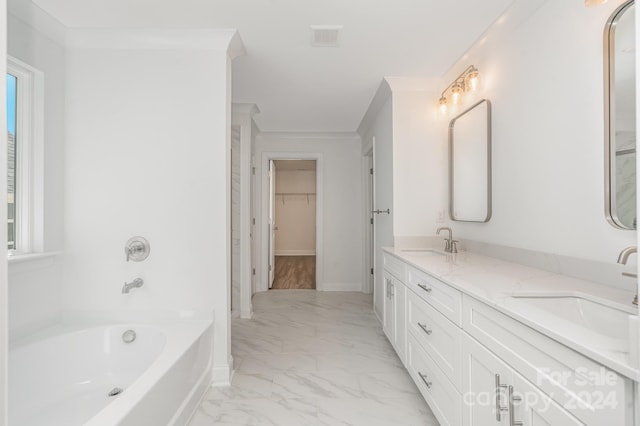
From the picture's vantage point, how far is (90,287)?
6.86 feet

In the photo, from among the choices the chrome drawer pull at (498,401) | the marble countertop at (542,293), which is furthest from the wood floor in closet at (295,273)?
the chrome drawer pull at (498,401)

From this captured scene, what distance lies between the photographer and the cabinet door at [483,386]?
1.05m

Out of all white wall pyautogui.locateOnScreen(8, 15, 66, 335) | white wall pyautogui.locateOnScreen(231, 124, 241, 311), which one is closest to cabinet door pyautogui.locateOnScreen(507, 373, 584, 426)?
white wall pyautogui.locateOnScreen(8, 15, 66, 335)

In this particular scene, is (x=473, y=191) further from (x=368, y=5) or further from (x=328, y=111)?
(x=328, y=111)

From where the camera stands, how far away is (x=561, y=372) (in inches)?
32.2

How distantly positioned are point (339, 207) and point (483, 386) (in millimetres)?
3556

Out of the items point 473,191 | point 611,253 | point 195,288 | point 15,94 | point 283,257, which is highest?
point 15,94

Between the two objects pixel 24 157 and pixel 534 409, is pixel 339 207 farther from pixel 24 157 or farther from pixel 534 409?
pixel 534 409

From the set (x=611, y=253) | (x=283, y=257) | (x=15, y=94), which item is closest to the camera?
(x=611, y=253)

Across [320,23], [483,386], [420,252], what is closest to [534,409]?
[483,386]

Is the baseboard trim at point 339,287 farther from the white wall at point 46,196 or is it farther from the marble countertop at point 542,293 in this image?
the white wall at point 46,196

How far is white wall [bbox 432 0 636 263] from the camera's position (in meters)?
1.35

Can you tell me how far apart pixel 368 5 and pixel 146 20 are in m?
1.37

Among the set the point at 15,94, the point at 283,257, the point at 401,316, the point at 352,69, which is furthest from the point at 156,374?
the point at 283,257
